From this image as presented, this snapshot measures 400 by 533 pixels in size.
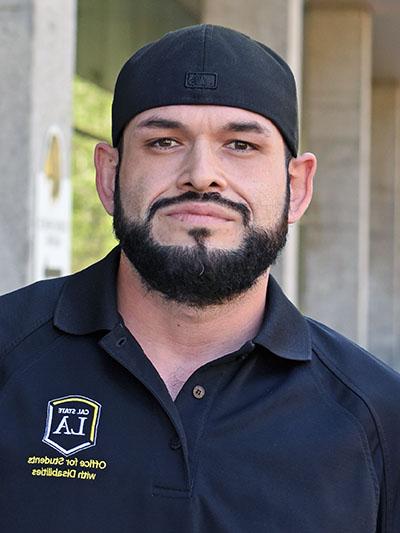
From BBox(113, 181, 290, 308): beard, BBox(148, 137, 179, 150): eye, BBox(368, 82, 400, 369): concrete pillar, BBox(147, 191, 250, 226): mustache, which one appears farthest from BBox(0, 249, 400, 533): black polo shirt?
BBox(368, 82, 400, 369): concrete pillar

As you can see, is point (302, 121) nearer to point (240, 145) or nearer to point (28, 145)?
point (28, 145)

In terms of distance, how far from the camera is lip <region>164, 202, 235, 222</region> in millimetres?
2566

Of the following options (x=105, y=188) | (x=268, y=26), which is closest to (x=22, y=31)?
(x=105, y=188)

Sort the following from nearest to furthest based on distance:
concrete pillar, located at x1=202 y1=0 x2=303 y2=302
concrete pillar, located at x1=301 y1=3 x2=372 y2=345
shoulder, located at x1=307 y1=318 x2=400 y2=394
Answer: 1. shoulder, located at x1=307 y1=318 x2=400 y2=394
2. concrete pillar, located at x1=202 y1=0 x2=303 y2=302
3. concrete pillar, located at x1=301 y1=3 x2=372 y2=345

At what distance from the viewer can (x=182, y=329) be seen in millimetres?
2695

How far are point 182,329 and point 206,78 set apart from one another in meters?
0.52

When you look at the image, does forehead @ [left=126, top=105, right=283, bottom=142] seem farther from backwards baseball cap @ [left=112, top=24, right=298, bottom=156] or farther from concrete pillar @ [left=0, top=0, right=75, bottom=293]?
concrete pillar @ [left=0, top=0, right=75, bottom=293]

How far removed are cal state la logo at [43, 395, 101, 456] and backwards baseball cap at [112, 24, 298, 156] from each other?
0.60m

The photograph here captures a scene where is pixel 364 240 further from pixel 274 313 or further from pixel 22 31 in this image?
pixel 274 313

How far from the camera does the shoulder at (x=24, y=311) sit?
2.64 meters

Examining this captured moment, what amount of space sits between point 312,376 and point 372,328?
21800 millimetres

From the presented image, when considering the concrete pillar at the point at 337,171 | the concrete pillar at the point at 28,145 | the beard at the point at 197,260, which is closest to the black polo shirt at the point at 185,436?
the beard at the point at 197,260

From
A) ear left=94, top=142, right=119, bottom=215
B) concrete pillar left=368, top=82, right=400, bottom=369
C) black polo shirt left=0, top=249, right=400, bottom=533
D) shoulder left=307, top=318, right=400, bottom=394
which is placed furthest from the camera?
concrete pillar left=368, top=82, right=400, bottom=369

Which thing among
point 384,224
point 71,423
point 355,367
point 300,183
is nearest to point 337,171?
point 384,224
